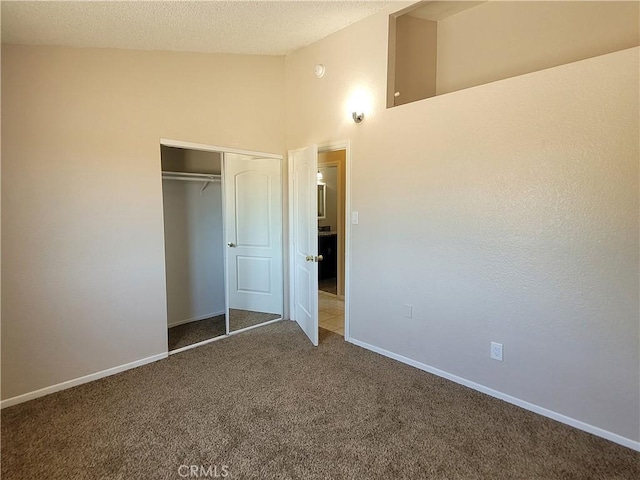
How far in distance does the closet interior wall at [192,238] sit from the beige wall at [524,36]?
9.31ft

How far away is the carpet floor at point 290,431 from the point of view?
1.89 meters

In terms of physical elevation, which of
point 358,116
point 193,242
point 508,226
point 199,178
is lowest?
point 193,242

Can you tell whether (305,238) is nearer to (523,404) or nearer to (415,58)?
(415,58)

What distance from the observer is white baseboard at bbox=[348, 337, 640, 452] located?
6.86 feet

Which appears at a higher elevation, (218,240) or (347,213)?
(347,213)

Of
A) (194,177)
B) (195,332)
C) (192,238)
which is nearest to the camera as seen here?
(195,332)

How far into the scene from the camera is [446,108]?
8.94ft

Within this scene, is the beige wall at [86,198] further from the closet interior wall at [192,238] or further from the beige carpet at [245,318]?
the beige carpet at [245,318]

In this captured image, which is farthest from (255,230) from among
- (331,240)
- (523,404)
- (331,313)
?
(523,404)

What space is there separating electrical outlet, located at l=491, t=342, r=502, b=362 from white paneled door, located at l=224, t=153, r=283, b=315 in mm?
2509

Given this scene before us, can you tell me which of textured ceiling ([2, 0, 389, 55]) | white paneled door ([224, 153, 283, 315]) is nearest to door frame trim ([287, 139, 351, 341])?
white paneled door ([224, 153, 283, 315])

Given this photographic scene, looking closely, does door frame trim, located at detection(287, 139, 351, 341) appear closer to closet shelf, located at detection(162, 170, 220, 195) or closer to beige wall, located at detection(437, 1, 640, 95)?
closet shelf, located at detection(162, 170, 220, 195)

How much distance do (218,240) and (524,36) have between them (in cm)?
381

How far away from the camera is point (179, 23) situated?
8.54 feet
